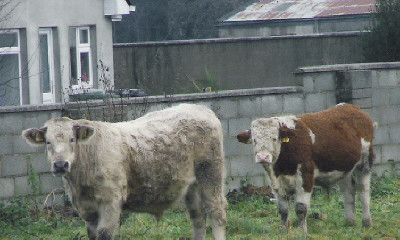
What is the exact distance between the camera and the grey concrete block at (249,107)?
11.6m

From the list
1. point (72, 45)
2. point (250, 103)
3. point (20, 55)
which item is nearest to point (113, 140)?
point (250, 103)

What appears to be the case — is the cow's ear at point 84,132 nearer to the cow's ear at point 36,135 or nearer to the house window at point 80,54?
the cow's ear at point 36,135

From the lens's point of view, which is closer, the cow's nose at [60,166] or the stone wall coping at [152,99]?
the cow's nose at [60,166]

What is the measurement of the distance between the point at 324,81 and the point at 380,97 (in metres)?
1.02

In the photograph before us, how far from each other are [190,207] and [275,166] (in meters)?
1.15

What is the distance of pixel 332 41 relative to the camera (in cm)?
2756

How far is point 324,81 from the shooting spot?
40.0ft

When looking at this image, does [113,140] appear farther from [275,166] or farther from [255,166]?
[255,166]

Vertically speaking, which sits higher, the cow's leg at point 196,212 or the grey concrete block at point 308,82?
the grey concrete block at point 308,82

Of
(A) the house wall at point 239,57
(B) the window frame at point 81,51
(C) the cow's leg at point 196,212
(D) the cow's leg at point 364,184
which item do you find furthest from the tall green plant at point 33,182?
(A) the house wall at point 239,57

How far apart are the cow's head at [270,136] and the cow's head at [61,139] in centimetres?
212

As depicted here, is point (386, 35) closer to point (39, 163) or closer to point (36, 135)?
point (39, 163)

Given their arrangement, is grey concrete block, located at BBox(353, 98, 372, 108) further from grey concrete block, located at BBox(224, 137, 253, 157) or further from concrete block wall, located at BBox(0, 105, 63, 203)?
concrete block wall, located at BBox(0, 105, 63, 203)

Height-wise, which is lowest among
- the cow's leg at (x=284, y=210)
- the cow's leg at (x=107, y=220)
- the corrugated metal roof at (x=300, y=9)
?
the cow's leg at (x=284, y=210)
